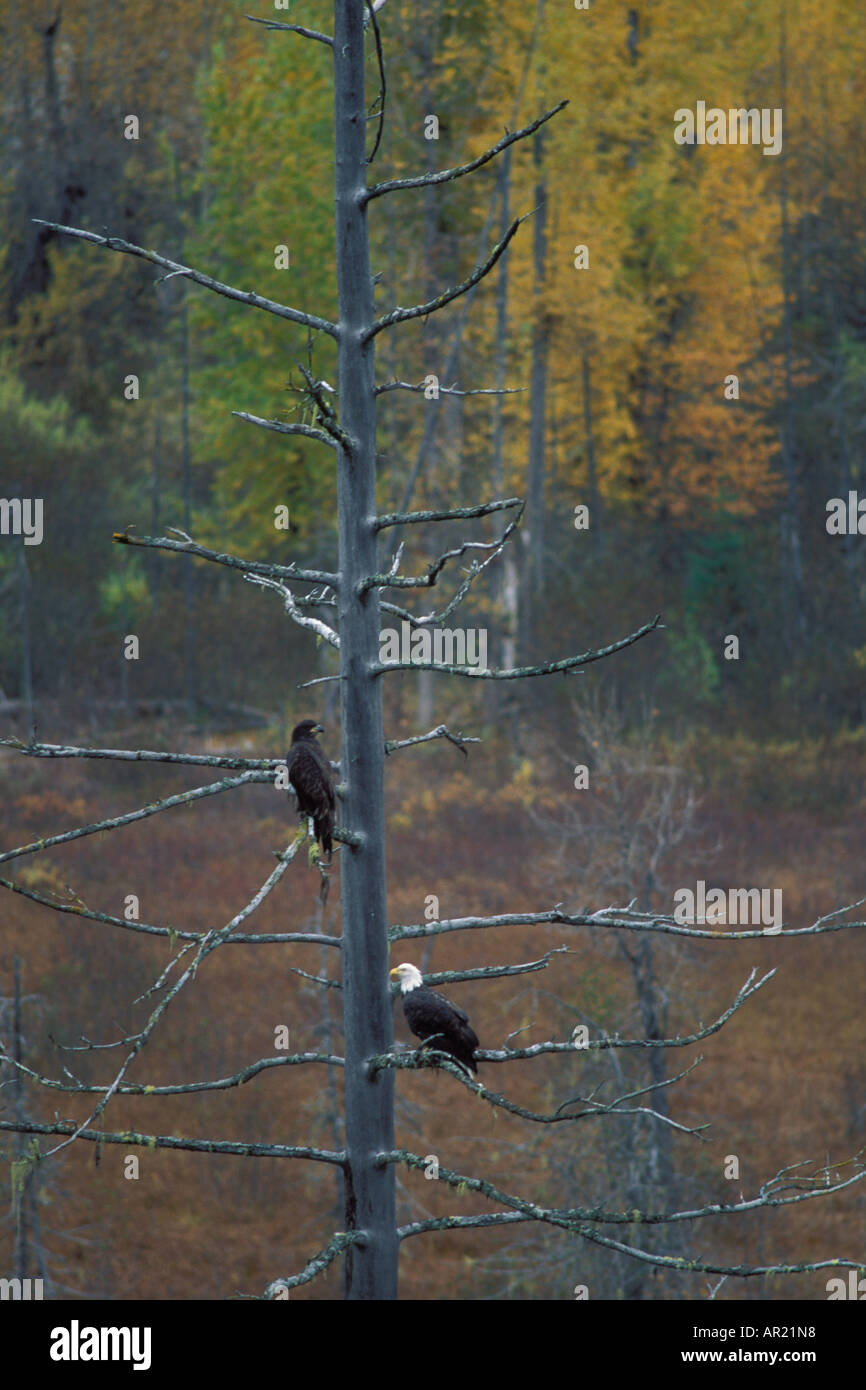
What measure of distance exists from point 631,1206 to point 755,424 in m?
24.9

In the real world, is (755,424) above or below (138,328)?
below

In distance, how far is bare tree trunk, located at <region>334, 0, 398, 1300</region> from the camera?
18.8 feet

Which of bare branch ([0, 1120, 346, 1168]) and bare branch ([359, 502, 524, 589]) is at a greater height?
bare branch ([359, 502, 524, 589])

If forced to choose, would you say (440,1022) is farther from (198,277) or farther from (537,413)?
(537,413)

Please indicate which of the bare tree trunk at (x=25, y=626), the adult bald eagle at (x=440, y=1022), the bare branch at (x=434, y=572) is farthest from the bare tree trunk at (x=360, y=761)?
the bare tree trunk at (x=25, y=626)

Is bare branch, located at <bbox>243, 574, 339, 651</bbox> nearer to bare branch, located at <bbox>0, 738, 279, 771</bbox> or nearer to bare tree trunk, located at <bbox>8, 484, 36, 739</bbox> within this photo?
bare branch, located at <bbox>0, 738, 279, 771</bbox>

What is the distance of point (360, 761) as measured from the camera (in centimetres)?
577

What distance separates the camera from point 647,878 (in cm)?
1285

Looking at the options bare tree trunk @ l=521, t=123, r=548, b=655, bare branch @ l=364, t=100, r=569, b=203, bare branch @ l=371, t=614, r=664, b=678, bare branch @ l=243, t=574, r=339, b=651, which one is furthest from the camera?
bare tree trunk @ l=521, t=123, r=548, b=655

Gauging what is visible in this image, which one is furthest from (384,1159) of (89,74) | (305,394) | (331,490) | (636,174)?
(89,74)

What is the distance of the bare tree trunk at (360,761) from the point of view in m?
5.73

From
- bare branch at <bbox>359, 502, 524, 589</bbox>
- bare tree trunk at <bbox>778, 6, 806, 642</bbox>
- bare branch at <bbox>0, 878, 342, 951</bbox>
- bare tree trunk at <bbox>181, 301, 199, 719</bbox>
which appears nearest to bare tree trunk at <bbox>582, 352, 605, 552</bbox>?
bare tree trunk at <bbox>778, 6, 806, 642</bbox>

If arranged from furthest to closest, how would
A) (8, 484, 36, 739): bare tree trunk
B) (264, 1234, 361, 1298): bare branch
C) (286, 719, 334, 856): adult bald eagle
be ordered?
1. (8, 484, 36, 739): bare tree trunk
2. (286, 719, 334, 856): adult bald eagle
3. (264, 1234, 361, 1298): bare branch

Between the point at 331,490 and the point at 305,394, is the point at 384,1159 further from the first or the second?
the point at 331,490
